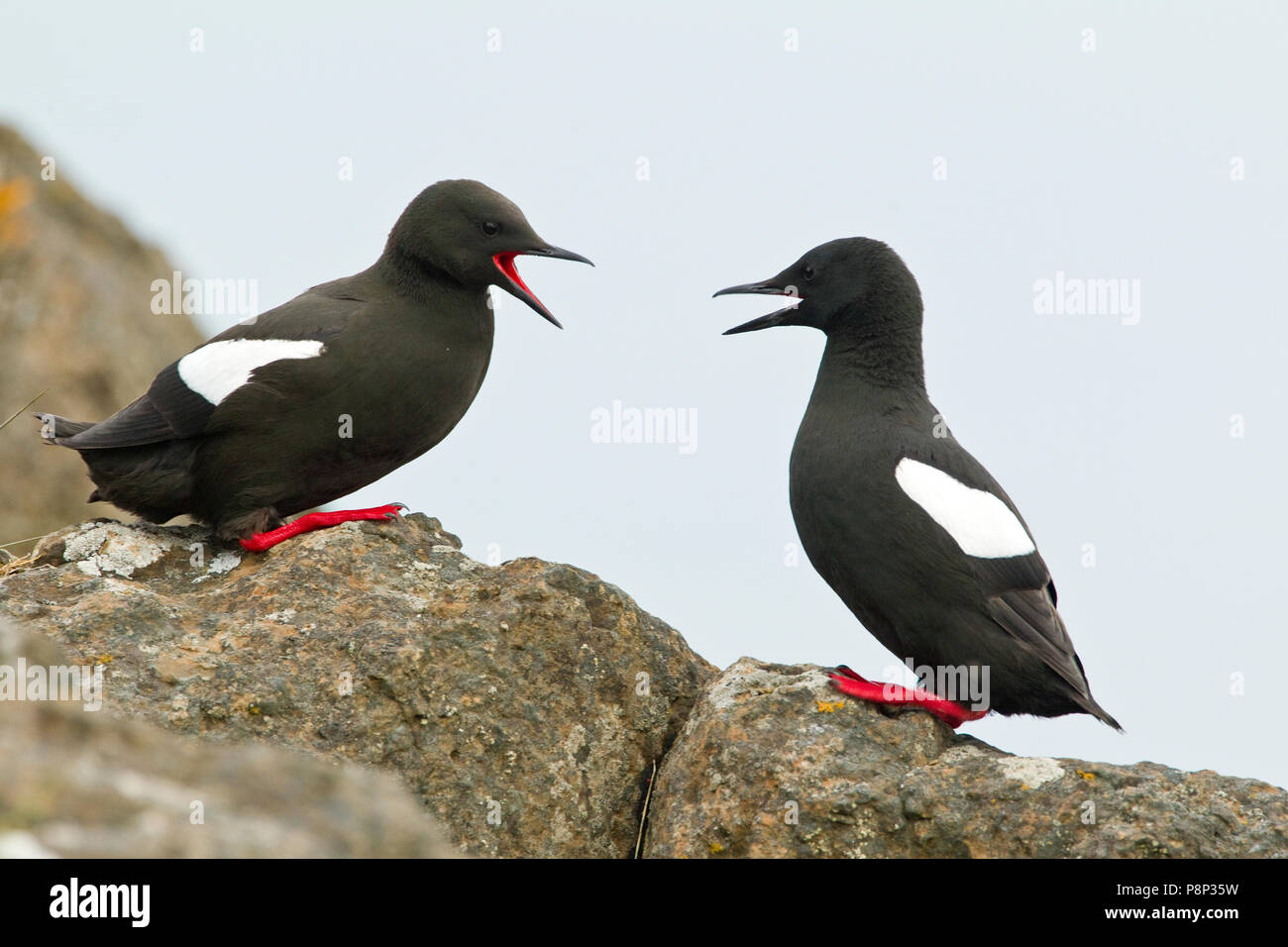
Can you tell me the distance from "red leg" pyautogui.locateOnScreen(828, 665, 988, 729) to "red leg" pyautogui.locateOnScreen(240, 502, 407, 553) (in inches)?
87.7

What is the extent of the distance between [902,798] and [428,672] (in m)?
1.69

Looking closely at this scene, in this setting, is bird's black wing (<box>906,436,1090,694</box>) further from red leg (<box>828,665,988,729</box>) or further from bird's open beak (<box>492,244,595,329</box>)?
bird's open beak (<box>492,244,595,329</box>)

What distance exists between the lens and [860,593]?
219 inches

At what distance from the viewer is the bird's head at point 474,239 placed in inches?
258

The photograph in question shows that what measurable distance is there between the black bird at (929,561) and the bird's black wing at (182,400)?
2252mm

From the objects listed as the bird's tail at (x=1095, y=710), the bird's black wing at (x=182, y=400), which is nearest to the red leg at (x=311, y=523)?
the bird's black wing at (x=182, y=400)

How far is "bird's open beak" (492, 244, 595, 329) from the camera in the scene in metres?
6.57

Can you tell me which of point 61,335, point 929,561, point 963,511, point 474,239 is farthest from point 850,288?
point 61,335

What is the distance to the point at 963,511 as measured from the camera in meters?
5.56

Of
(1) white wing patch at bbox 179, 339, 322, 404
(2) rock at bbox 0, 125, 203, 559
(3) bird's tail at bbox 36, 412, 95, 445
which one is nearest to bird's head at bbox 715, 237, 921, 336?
(1) white wing patch at bbox 179, 339, 322, 404

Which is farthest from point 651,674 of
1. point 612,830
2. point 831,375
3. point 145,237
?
point 145,237

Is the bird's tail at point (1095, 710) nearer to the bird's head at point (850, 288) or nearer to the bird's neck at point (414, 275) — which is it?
the bird's head at point (850, 288)

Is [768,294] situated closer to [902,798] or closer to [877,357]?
[877,357]
